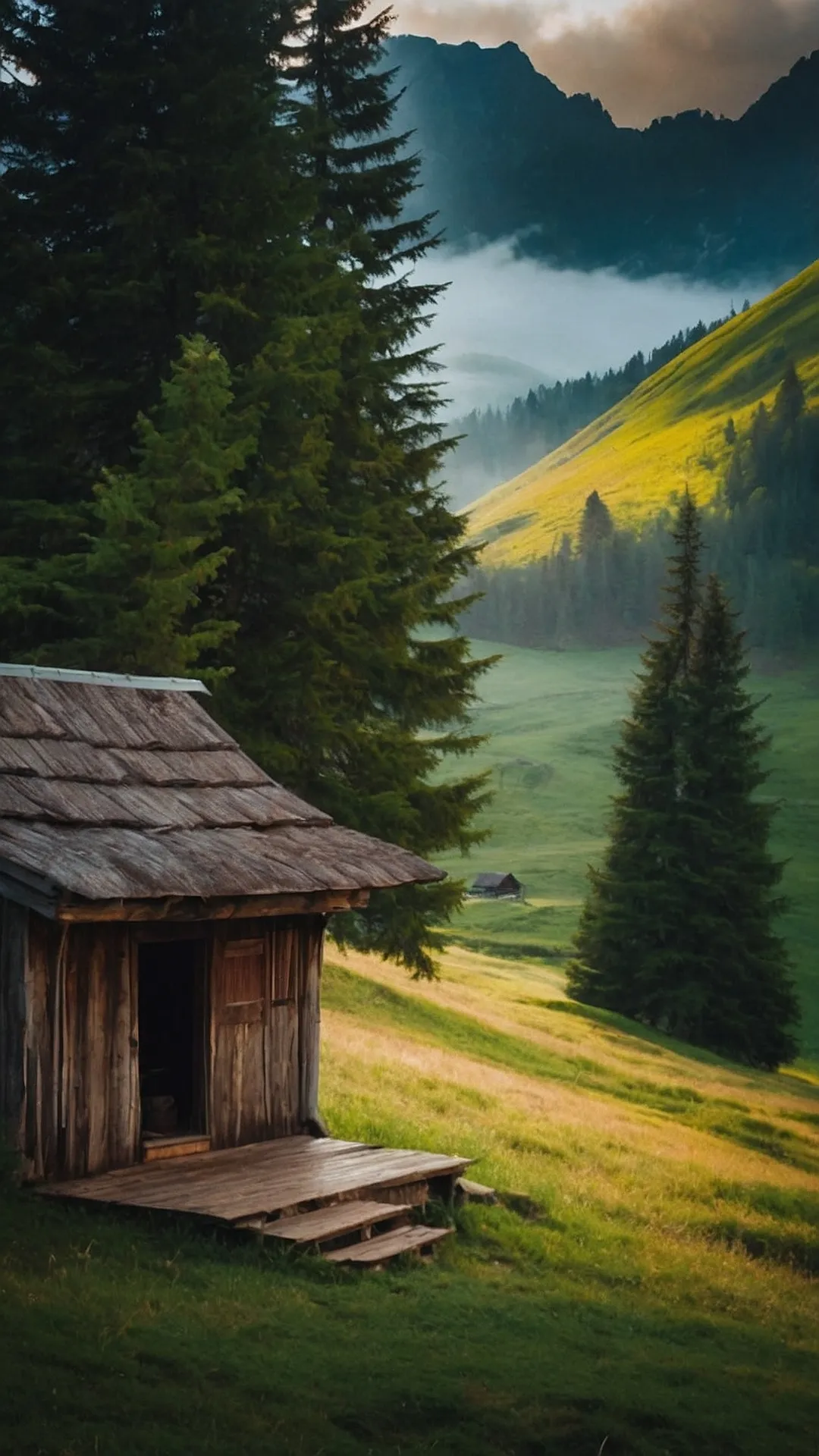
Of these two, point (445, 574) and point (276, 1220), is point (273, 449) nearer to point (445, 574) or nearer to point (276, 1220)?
point (445, 574)

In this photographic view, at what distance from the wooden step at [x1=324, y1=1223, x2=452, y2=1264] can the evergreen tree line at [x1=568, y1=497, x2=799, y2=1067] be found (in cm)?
3399

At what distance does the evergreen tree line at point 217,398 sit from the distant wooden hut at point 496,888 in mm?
65148

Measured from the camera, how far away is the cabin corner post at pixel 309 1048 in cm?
1505

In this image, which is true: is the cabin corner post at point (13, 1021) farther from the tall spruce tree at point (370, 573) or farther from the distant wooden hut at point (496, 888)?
the distant wooden hut at point (496, 888)

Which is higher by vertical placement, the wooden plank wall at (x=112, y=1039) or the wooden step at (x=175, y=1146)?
the wooden plank wall at (x=112, y=1039)

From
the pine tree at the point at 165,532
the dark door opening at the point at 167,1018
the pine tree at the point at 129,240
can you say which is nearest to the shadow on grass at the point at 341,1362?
the dark door opening at the point at 167,1018

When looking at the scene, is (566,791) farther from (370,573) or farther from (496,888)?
(370,573)

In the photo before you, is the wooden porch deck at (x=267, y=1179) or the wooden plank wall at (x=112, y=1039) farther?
the wooden plank wall at (x=112, y=1039)

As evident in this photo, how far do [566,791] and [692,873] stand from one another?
79.1 metres

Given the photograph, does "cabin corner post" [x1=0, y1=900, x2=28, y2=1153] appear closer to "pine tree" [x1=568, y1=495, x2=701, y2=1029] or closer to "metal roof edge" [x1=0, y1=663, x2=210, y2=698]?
"metal roof edge" [x1=0, y1=663, x2=210, y2=698]

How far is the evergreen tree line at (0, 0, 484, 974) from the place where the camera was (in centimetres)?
2112

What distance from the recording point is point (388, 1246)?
40.3 feet

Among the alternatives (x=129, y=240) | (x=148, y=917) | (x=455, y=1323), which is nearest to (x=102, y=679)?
(x=148, y=917)

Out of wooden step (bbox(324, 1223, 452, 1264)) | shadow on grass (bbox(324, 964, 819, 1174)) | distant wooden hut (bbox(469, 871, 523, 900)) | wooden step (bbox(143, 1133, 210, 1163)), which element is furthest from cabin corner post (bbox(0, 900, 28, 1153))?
distant wooden hut (bbox(469, 871, 523, 900))
